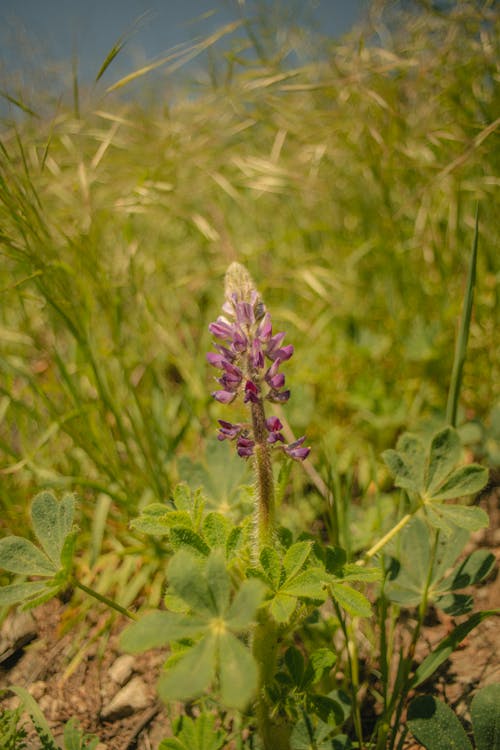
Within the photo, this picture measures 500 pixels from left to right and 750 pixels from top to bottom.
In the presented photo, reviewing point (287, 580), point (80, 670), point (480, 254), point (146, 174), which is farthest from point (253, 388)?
point (480, 254)

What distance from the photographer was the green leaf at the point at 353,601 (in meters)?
0.96

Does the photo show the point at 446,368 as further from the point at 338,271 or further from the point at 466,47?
the point at 466,47

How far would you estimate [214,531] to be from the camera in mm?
1064

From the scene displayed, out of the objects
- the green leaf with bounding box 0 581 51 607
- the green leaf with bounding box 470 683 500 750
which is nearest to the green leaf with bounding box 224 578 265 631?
the green leaf with bounding box 0 581 51 607

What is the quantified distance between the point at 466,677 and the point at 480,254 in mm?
1968

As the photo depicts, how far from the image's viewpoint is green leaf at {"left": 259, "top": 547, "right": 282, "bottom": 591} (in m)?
0.96

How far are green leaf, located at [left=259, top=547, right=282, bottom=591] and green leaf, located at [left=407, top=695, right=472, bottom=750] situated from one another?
0.44m

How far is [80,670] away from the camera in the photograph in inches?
60.6

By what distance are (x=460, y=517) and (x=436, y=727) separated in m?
0.43

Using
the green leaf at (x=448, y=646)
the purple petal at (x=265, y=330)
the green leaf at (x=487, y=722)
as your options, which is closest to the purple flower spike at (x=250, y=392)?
the purple petal at (x=265, y=330)

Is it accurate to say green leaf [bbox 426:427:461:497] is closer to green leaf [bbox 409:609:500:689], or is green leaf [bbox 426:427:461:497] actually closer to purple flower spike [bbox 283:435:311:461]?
green leaf [bbox 409:609:500:689]

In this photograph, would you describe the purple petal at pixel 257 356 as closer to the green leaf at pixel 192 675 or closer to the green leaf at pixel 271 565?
the green leaf at pixel 271 565

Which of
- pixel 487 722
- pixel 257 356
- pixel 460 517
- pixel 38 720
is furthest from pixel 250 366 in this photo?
pixel 38 720

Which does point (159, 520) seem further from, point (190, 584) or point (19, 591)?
point (19, 591)
